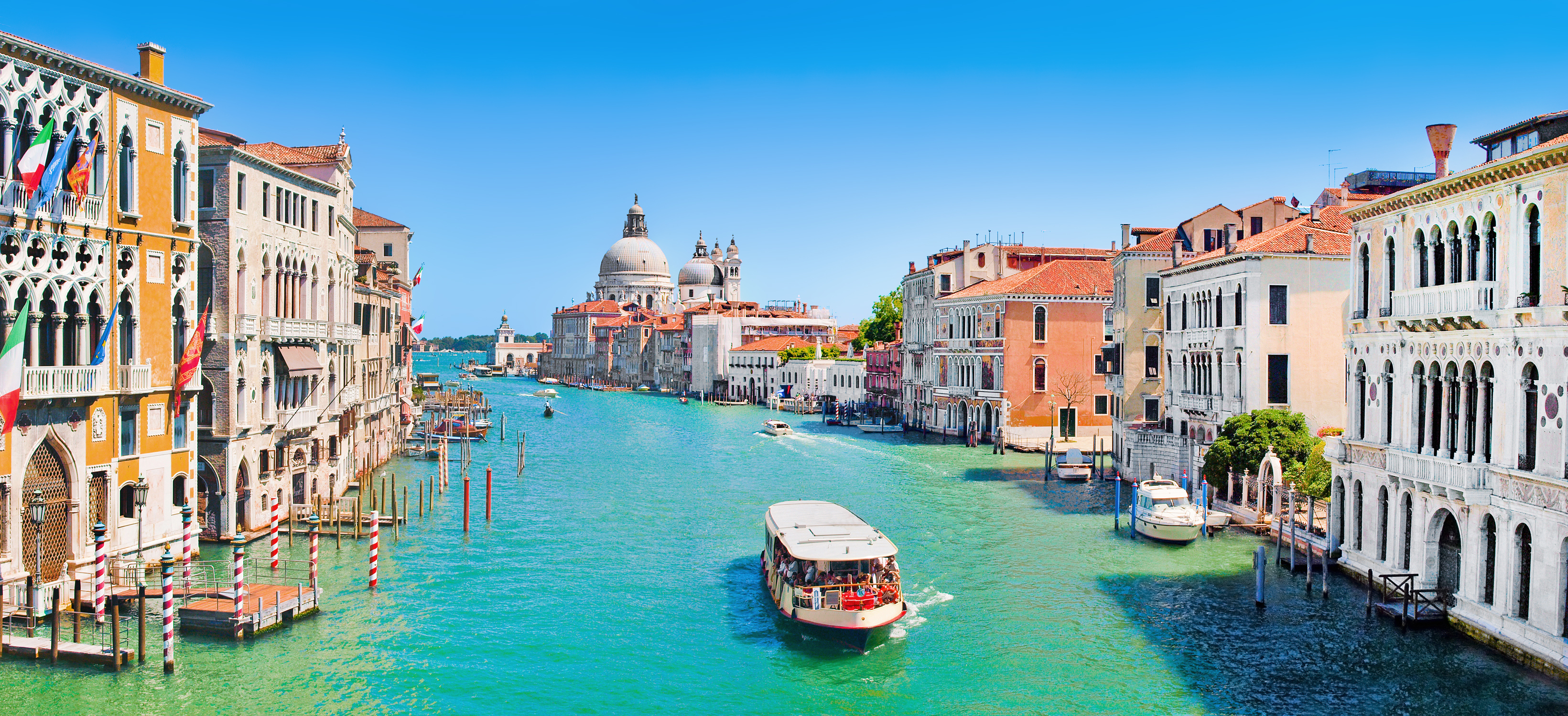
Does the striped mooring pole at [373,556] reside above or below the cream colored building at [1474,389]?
below

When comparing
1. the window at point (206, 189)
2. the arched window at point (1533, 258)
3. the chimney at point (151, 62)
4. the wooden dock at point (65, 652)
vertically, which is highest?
the chimney at point (151, 62)

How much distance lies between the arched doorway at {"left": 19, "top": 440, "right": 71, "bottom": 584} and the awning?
7.49m

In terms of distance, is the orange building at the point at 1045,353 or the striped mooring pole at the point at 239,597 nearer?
the striped mooring pole at the point at 239,597

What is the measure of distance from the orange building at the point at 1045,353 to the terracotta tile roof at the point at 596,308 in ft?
280

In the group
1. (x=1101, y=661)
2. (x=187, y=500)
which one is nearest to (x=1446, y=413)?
(x=1101, y=661)

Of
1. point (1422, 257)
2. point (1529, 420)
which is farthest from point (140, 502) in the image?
point (1422, 257)

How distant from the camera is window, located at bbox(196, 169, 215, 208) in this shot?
2148 centimetres

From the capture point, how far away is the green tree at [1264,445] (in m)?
23.8

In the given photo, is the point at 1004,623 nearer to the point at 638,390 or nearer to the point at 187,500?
the point at 187,500

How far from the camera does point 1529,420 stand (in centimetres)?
1416

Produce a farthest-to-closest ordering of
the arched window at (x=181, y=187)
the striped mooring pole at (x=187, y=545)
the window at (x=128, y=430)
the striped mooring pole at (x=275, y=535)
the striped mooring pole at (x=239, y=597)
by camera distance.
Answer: the striped mooring pole at (x=275, y=535), the arched window at (x=181, y=187), the window at (x=128, y=430), the striped mooring pole at (x=187, y=545), the striped mooring pole at (x=239, y=597)

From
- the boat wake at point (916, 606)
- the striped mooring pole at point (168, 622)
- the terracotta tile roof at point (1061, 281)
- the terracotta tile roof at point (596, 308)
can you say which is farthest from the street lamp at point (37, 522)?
the terracotta tile roof at point (596, 308)

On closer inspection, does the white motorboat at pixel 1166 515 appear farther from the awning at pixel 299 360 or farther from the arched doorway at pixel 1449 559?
the awning at pixel 299 360

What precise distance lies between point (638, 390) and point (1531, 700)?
3835 inches
